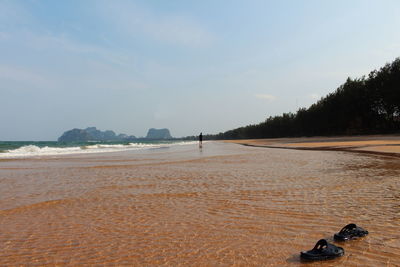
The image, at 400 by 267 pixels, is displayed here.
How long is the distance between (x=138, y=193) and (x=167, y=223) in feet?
8.74

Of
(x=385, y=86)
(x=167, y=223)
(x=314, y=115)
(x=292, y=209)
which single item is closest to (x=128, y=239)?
(x=167, y=223)

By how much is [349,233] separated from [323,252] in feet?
2.50

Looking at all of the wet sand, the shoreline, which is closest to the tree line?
the shoreline

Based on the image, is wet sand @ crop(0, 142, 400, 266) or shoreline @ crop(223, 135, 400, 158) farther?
shoreline @ crop(223, 135, 400, 158)

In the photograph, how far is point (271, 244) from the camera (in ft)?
11.1

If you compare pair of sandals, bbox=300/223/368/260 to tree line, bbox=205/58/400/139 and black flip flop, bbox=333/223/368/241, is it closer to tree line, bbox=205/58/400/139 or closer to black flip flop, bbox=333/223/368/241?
black flip flop, bbox=333/223/368/241

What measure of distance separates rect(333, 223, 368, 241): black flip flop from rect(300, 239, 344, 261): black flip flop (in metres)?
0.36

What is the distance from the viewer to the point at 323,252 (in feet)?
9.67

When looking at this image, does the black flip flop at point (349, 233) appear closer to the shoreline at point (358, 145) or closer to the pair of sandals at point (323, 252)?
the pair of sandals at point (323, 252)

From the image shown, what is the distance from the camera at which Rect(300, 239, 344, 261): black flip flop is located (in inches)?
115

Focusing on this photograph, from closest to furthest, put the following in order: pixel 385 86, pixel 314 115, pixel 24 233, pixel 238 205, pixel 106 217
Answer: pixel 24 233 < pixel 106 217 < pixel 238 205 < pixel 385 86 < pixel 314 115

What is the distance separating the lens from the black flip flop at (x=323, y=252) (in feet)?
9.57

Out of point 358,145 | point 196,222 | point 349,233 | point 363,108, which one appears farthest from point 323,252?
point 363,108

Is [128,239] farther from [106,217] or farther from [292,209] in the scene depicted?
[292,209]
